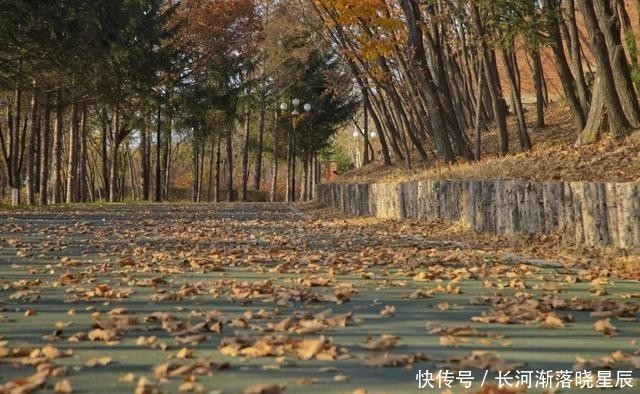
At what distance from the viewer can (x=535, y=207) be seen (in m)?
12.9

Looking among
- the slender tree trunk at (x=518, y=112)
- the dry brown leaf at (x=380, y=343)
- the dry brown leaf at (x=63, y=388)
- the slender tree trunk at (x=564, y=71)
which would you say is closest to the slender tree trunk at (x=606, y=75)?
the slender tree trunk at (x=564, y=71)

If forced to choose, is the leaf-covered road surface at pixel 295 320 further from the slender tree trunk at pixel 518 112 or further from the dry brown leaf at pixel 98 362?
the slender tree trunk at pixel 518 112

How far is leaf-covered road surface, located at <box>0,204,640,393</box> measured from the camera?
14.9ft

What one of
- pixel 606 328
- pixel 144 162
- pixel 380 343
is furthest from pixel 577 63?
pixel 144 162

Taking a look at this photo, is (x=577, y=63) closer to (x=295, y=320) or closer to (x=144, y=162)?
(x=295, y=320)

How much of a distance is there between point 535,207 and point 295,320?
7.45 m

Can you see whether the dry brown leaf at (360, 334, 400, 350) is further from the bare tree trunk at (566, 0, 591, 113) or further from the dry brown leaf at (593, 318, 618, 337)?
the bare tree trunk at (566, 0, 591, 113)

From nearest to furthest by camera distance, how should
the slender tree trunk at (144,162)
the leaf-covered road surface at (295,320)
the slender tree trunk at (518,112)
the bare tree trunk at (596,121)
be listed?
the leaf-covered road surface at (295,320) < the bare tree trunk at (596,121) < the slender tree trunk at (518,112) < the slender tree trunk at (144,162)

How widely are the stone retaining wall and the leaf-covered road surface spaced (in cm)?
110

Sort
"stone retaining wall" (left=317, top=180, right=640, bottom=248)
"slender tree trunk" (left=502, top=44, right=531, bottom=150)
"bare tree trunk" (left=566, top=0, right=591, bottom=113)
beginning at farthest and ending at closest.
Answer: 1. "slender tree trunk" (left=502, top=44, right=531, bottom=150)
2. "bare tree trunk" (left=566, top=0, right=591, bottom=113)
3. "stone retaining wall" (left=317, top=180, right=640, bottom=248)

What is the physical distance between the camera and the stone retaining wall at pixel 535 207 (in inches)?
405

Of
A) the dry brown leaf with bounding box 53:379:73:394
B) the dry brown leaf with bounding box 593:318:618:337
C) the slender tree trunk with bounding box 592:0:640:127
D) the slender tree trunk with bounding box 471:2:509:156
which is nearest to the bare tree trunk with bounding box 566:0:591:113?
the slender tree trunk with bounding box 471:2:509:156

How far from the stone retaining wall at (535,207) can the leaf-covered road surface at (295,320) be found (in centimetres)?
110

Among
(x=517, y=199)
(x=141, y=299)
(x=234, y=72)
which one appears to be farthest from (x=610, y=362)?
(x=234, y=72)
